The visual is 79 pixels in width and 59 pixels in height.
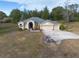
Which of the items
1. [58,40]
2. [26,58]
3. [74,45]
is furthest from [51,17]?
[26,58]

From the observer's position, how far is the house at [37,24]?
238 cm

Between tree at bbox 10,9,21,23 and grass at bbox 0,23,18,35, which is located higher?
tree at bbox 10,9,21,23

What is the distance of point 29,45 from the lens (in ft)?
7.79

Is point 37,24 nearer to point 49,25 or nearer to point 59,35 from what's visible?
point 49,25

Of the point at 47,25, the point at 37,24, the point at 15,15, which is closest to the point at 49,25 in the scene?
the point at 47,25

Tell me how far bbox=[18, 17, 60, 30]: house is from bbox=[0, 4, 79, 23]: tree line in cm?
6

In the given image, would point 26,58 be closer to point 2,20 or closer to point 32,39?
point 32,39

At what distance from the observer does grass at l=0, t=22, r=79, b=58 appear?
2.33 meters

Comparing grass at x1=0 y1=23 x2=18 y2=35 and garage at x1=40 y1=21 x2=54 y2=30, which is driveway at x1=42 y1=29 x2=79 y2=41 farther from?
grass at x1=0 y1=23 x2=18 y2=35

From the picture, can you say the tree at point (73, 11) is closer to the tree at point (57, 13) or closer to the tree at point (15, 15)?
the tree at point (57, 13)

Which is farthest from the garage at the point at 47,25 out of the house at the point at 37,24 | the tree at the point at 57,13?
the tree at the point at 57,13

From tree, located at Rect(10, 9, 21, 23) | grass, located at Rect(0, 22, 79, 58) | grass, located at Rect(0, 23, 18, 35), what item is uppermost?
tree, located at Rect(10, 9, 21, 23)

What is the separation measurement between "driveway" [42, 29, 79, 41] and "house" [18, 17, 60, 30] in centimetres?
6

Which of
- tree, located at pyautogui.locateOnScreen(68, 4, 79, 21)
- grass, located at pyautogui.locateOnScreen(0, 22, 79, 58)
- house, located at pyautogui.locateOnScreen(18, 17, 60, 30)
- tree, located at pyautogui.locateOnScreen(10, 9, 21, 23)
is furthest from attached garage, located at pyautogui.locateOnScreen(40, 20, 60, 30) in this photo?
tree, located at pyautogui.locateOnScreen(10, 9, 21, 23)
